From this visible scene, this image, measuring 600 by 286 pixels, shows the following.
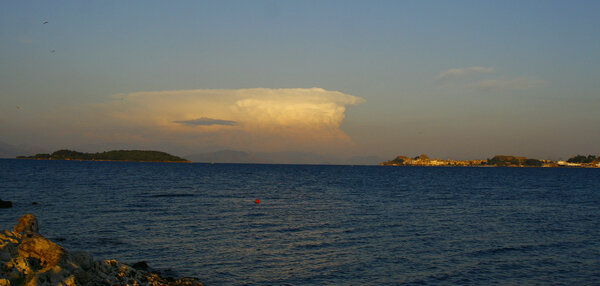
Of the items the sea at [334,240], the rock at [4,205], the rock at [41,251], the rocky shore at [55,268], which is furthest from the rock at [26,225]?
the rock at [4,205]

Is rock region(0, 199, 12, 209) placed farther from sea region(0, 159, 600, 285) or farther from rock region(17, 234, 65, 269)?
rock region(17, 234, 65, 269)

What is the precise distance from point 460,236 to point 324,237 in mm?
9914

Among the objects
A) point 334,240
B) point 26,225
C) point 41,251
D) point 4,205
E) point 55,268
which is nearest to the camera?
point 55,268

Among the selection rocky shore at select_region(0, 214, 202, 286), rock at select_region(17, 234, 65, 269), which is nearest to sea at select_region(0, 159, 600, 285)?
rocky shore at select_region(0, 214, 202, 286)

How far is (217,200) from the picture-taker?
56531mm

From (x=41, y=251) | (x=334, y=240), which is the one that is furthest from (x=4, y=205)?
(x=334, y=240)

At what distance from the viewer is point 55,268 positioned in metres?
15.3

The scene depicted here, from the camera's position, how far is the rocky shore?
15.1 m

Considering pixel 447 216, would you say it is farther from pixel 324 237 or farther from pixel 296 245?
pixel 296 245

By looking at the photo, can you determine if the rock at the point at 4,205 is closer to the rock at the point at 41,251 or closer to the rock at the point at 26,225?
the rock at the point at 26,225

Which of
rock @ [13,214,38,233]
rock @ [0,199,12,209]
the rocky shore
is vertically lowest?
rock @ [0,199,12,209]

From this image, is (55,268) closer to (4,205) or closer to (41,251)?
(41,251)

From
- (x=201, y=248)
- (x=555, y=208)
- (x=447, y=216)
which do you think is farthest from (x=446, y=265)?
(x=555, y=208)

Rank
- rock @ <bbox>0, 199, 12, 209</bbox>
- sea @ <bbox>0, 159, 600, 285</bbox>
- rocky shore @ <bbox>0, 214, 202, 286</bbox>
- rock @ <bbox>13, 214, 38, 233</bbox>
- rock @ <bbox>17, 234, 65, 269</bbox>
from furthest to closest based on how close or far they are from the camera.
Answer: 1. rock @ <bbox>0, 199, 12, 209</bbox>
2. sea @ <bbox>0, 159, 600, 285</bbox>
3. rock @ <bbox>13, 214, 38, 233</bbox>
4. rock @ <bbox>17, 234, 65, 269</bbox>
5. rocky shore @ <bbox>0, 214, 202, 286</bbox>
